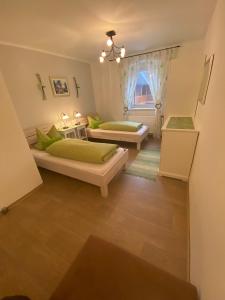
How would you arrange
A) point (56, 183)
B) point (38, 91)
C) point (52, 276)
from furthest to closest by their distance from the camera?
point (38, 91), point (56, 183), point (52, 276)

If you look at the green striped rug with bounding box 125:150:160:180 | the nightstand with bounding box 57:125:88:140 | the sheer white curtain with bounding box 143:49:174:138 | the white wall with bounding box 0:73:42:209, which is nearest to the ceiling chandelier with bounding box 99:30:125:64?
the sheer white curtain with bounding box 143:49:174:138

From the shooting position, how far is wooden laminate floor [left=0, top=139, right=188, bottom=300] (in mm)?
→ 1269

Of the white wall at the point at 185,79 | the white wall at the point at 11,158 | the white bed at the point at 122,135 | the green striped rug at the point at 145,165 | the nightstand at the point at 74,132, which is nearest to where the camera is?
the white wall at the point at 11,158

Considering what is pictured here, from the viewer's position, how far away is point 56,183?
2.49 m

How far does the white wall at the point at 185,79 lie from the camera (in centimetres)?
300

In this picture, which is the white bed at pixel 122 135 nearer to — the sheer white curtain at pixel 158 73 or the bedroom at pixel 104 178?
the bedroom at pixel 104 178

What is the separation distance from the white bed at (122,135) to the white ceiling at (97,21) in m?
1.97

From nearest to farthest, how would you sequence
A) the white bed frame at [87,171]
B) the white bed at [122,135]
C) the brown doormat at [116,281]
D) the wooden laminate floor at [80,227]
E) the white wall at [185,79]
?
the brown doormat at [116,281]
the wooden laminate floor at [80,227]
the white bed frame at [87,171]
the white wall at [185,79]
the white bed at [122,135]

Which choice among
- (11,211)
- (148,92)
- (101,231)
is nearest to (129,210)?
(101,231)

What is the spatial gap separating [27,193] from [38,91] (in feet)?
7.42

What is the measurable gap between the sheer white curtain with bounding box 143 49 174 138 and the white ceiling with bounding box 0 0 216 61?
0.46 meters

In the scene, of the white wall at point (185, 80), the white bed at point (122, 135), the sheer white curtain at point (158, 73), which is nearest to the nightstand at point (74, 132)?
the white bed at point (122, 135)

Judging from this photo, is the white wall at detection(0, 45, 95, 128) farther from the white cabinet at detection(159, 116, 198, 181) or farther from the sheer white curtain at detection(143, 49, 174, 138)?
the white cabinet at detection(159, 116, 198, 181)

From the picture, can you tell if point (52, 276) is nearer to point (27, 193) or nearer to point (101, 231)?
point (101, 231)
